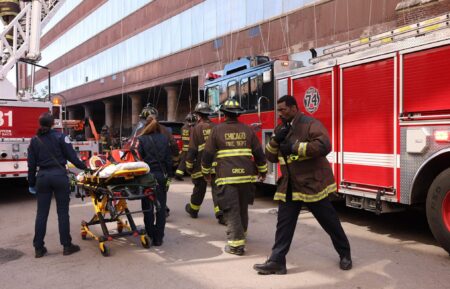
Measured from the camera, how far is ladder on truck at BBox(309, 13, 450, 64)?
16.6ft

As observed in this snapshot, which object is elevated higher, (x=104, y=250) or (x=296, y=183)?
(x=296, y=183)

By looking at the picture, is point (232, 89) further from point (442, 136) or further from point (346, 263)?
point (346, 263)

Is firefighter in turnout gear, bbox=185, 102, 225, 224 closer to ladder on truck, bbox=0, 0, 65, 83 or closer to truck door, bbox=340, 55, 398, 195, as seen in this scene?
truck door, bbox=340, 55, 398, 195

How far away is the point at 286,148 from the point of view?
422 cm

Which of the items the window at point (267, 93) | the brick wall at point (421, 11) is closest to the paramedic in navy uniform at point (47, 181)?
the window at point (267, 93)

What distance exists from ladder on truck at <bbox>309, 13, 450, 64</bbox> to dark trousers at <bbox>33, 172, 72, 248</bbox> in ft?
13.9

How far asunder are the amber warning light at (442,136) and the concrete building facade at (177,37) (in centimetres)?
780

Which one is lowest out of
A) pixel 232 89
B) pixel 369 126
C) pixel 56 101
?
pixel 369 126

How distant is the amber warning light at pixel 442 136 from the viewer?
4.78 metres

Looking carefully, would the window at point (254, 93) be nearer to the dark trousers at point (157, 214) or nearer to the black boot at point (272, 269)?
the dark trousers at point (157, 214)

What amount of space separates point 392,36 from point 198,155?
3.34 m

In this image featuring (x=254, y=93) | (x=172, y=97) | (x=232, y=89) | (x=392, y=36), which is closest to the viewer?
(x=392, y=36)

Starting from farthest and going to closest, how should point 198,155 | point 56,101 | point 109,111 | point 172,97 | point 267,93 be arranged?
point 109,111, point 172,97, point 56,101, point 267,93, point 198,155

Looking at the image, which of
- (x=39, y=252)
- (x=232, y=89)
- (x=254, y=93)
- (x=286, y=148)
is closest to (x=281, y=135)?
(x=286, y=148)
